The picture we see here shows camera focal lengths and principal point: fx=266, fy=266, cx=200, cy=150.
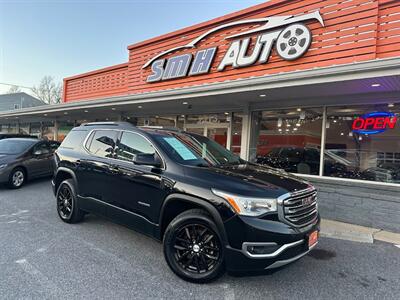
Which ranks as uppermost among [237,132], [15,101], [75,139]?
[15,101]

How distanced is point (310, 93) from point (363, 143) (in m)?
1.79

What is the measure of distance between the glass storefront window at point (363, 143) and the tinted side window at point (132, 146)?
16.2ft

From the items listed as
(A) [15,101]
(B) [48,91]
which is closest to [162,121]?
(A) [15,101]

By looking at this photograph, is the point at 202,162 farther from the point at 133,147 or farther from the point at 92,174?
the point at 92,174

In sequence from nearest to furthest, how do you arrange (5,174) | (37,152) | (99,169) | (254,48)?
1. (99,169)
2. (5,174)
3. (254,48)
4. (37,152)

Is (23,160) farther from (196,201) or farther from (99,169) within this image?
(196,201)

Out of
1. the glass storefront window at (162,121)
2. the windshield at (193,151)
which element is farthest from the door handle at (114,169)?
the glass storefront window at (162,121)

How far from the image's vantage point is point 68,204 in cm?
502

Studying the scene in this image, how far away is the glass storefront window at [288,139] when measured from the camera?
7043 millimetres

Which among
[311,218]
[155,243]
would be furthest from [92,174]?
[311,218]

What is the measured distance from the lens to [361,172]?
6.38m

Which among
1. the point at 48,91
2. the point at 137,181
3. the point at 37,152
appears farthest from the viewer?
the point at 48,91

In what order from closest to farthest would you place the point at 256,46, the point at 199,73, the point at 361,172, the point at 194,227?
the point at 194,227, the point at 361,172, the point at 256,46, the point at 199,73

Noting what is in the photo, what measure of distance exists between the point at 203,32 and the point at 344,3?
4430 millimetres
